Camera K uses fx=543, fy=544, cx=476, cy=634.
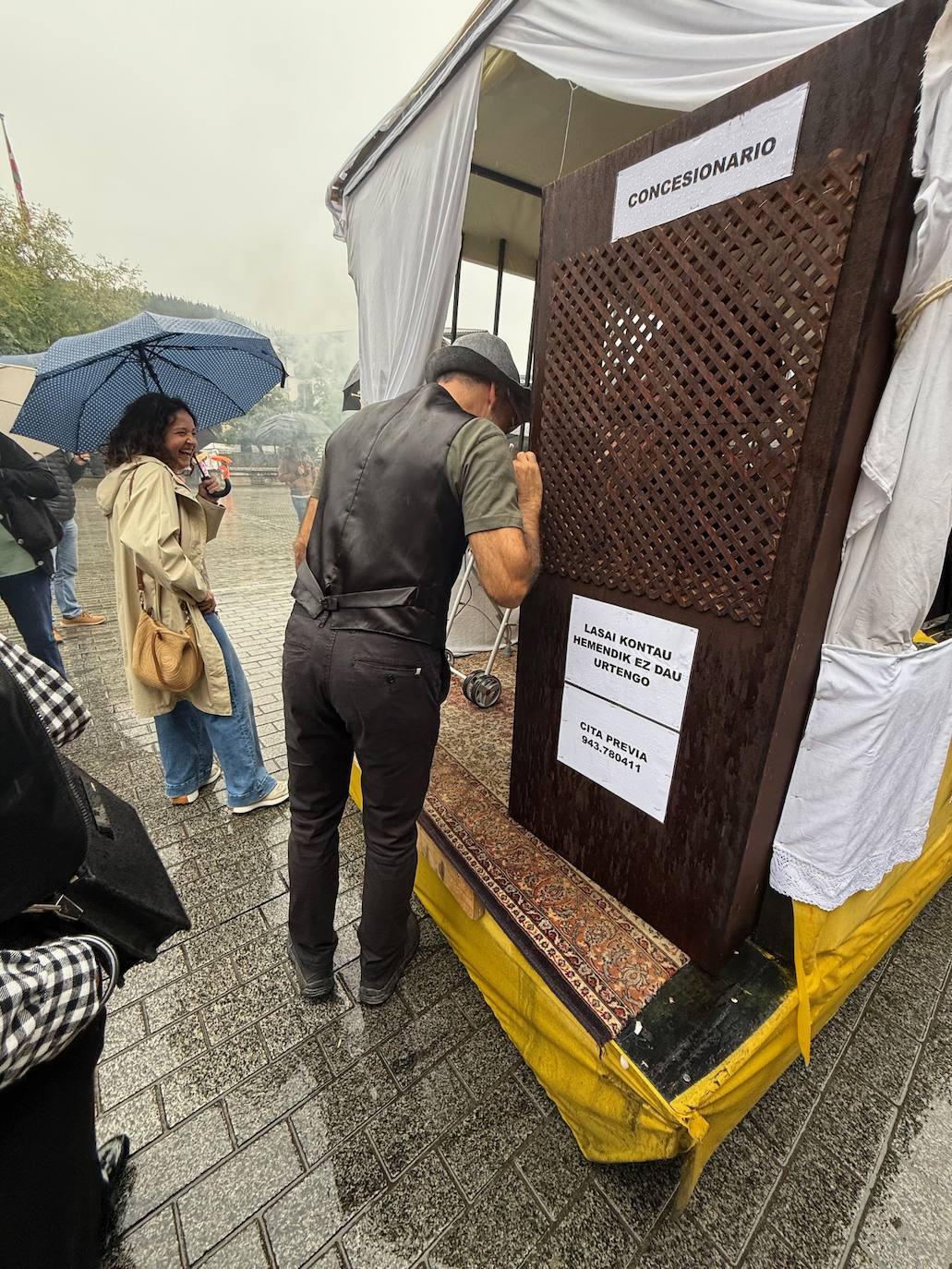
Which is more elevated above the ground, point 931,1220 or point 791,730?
point 791,730

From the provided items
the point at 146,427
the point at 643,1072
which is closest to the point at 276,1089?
the point at 643,1072

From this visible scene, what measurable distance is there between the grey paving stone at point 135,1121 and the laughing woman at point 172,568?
146cm

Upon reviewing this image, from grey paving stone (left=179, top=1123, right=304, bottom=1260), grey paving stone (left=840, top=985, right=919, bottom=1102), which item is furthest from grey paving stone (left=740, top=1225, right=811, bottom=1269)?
grey paving stone (left=179, top=1123, right=304, bottom=1260)

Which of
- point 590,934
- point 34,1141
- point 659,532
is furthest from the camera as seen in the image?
point 590,934

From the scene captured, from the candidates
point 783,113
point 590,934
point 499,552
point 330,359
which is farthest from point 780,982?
point 330,359

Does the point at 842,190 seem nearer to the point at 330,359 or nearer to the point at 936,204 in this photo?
the point at 936,204

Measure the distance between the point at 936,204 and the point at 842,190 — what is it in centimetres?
19

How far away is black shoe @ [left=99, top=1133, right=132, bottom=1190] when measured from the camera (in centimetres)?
152

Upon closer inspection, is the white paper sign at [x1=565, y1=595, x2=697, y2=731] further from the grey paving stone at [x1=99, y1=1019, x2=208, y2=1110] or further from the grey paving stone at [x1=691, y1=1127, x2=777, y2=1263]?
the grey paving stone at [x1=99, y1=1019, x2=208, y2=1110]

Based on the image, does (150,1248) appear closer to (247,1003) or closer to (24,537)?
(247,1003)

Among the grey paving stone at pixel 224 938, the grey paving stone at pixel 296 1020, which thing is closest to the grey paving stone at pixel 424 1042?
the grey paving stone at pixel 296 1020

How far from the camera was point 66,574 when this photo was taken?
5934mm

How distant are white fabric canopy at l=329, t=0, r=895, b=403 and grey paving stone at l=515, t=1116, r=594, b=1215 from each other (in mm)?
3078

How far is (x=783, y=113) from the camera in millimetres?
1263
